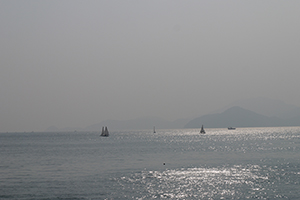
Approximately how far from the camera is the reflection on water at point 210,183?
5025 centimetres

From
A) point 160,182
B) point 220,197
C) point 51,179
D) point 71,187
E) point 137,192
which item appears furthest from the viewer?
point 51,179

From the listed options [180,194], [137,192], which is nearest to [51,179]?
[137,192]

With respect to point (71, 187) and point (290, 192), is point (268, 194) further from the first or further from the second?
point (71, 187)

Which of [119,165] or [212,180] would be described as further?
[119,165]

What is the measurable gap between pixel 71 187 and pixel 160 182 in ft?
47.3

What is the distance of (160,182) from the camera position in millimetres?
60219

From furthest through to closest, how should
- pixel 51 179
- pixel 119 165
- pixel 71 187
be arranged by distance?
pixel 119 165, pixel 51 179, pixel 71 187

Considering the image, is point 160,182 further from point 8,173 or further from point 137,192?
→ point 8,173

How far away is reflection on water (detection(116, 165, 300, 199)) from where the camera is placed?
50250mm

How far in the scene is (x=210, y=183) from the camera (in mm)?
58688

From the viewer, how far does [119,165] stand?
8606 cm

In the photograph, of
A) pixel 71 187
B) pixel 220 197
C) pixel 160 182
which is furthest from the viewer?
pixel 160 182

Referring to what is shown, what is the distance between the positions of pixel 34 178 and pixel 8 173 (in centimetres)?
1142

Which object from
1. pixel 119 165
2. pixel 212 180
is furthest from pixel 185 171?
pixel 119 165
